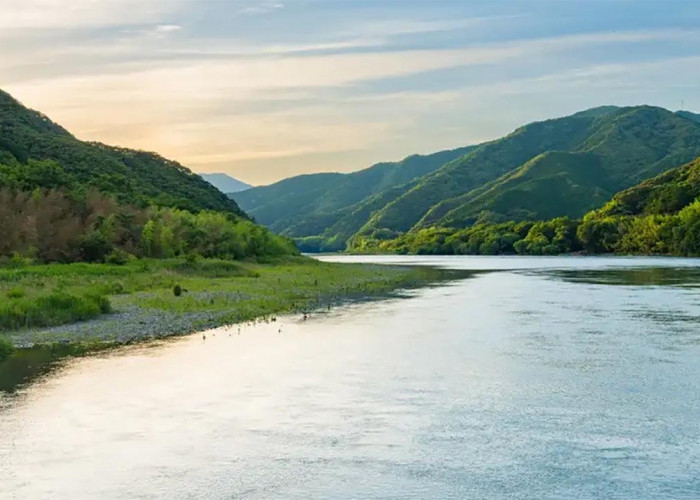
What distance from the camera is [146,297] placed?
4947 cm

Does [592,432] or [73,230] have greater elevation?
[73,230]

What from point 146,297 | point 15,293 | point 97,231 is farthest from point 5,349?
point 97,231

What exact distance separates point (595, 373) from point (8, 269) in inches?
1863

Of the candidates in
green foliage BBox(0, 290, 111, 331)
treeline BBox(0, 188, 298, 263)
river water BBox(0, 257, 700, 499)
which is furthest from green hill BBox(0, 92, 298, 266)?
river water BBox(0, 257, 700, 499)

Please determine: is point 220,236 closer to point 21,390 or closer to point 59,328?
point 59,328

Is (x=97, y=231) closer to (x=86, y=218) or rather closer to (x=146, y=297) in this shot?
(x=86, y=218)

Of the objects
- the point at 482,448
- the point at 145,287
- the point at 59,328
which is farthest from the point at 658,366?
the point at 145,287

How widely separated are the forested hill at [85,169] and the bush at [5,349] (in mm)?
52104

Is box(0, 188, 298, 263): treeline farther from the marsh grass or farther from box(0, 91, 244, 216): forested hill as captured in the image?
the marsh grass

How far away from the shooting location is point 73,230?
7556cm

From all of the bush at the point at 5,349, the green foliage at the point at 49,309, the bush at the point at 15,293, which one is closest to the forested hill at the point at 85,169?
the bush at the point at 15,293

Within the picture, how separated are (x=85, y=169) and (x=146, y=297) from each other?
290ft

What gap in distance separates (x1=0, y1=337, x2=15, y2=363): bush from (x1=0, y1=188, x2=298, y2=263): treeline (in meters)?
38.7

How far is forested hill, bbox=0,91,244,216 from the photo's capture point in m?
87.6
